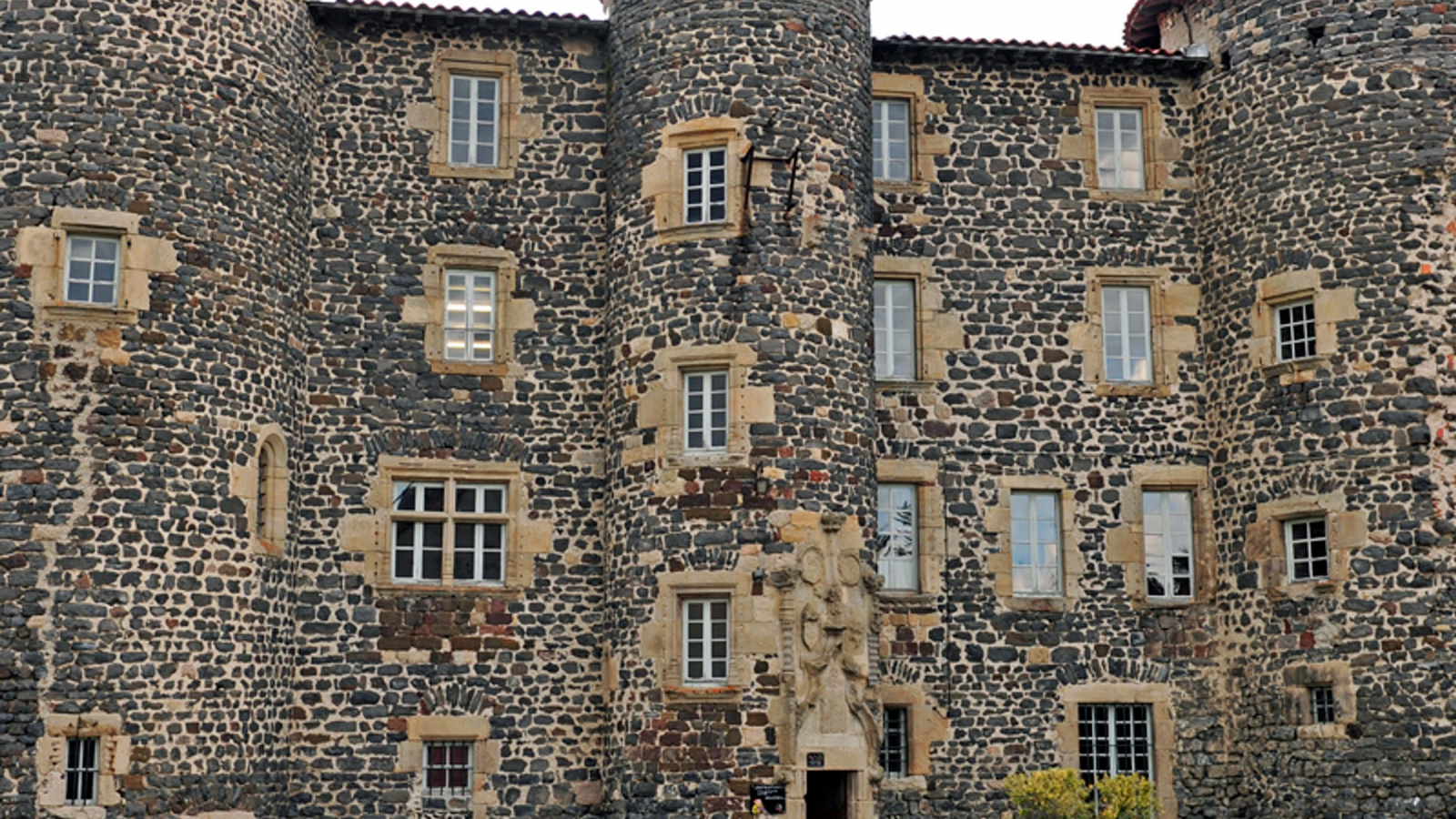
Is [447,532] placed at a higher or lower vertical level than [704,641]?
higher

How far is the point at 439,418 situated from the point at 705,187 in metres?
4.55

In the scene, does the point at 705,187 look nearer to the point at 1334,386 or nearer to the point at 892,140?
the point at 892,140

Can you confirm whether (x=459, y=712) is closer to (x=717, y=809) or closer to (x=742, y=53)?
(x=717, y=809)

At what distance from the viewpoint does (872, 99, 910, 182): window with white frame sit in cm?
2577

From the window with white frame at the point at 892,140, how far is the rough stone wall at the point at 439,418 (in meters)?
3.83

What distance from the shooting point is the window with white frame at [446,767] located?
917 inches

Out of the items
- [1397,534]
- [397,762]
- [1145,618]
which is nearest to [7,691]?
[397,762]

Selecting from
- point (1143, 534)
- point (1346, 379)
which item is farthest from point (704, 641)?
point (1346, 379)

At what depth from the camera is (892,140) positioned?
2583 centimetres

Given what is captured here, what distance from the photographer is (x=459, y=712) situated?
2331cm

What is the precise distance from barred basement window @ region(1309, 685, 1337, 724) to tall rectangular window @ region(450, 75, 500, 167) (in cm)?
1264

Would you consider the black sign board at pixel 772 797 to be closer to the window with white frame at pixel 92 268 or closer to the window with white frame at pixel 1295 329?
the window with white frame at pixel 1295 329

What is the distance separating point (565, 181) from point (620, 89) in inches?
56.4

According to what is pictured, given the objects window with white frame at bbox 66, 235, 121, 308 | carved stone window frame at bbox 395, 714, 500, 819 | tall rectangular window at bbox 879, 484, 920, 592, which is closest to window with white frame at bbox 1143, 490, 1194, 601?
tall rectangular window at bbox 879, 484, 920, 592
